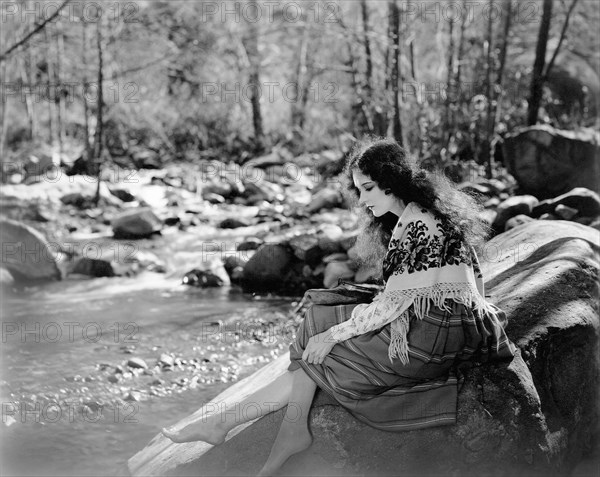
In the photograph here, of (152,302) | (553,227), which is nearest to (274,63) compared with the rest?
(152,302)

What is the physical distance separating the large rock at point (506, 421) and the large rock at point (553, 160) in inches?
158

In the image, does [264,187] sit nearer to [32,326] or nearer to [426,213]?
[32,326]

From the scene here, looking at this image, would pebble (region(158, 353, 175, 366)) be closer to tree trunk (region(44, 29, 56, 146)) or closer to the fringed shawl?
the fringed shawl

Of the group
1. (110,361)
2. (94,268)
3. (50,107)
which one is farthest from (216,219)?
(50,107)

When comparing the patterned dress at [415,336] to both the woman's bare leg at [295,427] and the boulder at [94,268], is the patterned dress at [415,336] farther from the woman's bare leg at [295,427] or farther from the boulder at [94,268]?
the boulder at [94,268]

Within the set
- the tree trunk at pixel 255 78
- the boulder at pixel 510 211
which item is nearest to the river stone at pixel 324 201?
the boulder at pixel 510 211

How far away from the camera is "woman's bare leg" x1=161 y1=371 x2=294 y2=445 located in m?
2.75

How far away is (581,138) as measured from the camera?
7098 millimetres

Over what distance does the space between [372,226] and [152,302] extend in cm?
363

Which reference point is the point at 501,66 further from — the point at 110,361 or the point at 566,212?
the point at 110,361

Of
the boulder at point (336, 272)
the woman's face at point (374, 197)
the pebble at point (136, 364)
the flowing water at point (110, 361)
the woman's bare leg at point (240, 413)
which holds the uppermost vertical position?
the woman's face at point (374, 197)

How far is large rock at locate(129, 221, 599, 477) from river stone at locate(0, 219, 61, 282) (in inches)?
162

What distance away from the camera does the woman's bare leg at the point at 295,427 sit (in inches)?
103

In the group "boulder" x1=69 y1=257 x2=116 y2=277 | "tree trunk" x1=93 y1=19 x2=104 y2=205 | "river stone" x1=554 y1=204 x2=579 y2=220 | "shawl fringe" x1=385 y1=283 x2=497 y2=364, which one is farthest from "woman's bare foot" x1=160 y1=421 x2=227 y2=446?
"tree trunk" x1=93 y1=19 x2=104 y2=205
